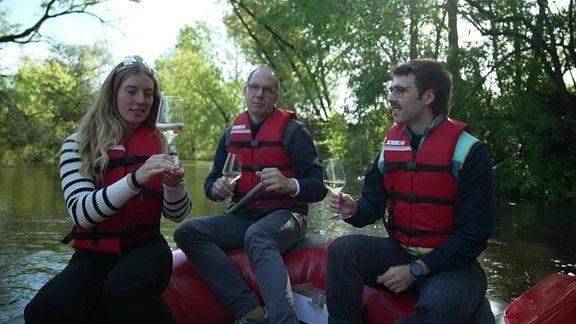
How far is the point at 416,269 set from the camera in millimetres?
1946

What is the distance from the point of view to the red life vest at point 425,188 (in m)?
2.04

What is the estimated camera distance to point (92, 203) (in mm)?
1944

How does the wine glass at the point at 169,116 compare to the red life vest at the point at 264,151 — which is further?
the red life vest at the point at 264,151

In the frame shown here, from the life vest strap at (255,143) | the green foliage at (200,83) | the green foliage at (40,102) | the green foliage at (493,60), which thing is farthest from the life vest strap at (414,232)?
the green foliage at (200,83)

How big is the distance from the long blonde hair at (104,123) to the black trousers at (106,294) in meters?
0.41

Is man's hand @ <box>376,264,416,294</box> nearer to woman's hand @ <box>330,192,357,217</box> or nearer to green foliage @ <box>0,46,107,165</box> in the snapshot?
woman's hand @ <box>330,192,357,217</box>

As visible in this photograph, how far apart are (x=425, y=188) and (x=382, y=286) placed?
457 millimetres

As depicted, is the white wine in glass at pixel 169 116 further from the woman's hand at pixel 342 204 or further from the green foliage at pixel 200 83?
the green foliage at pixel 200 83

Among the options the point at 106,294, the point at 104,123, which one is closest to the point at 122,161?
the point at 104,123

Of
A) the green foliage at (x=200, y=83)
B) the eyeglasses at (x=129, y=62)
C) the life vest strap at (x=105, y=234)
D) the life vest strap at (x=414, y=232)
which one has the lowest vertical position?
the life vest strap at (x=414, y=232)

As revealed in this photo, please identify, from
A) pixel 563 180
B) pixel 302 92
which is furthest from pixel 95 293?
pixel 302 92

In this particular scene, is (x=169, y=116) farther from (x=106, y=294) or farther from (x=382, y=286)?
(x=382, y=286)

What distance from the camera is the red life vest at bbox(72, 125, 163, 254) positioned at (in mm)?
2039

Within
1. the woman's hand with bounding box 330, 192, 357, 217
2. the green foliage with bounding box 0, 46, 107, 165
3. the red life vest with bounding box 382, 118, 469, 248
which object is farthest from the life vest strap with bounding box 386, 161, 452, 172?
the green foliage with bounding box 0, 46, 107, 165
